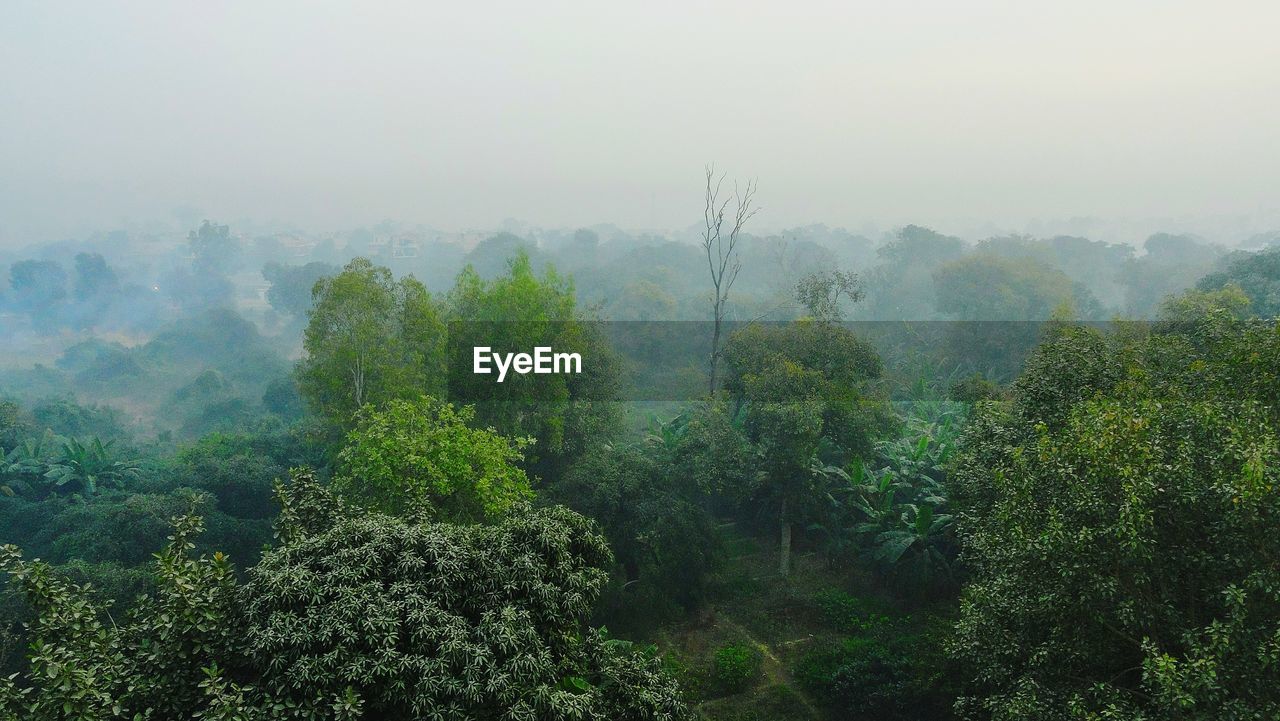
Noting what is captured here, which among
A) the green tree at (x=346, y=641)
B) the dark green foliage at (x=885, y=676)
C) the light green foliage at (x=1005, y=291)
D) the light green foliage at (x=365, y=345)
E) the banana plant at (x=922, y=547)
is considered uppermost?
the light green foliage at (x=1005, y=291)

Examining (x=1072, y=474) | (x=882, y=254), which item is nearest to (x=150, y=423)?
(x=1072, y=474)

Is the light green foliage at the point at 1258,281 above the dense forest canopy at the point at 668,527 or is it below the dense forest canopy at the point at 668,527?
above

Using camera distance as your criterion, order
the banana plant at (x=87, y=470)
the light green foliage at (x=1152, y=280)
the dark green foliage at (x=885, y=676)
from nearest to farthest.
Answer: the dark green foliage at (x=885, y=676) → the banana plant at (x=87, y=470) → the light green foliage at (x=1152, y=280)

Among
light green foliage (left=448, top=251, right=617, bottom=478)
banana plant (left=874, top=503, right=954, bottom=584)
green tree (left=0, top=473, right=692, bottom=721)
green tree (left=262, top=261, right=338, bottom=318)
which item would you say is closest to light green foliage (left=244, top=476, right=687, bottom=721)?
green tree (left=0, top=473, right=692, bottom=721)

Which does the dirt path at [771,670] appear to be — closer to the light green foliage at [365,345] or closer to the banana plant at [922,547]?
the banana plant at [922,547]

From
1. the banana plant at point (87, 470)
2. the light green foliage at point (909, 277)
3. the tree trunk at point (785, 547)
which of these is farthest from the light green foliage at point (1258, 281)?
the banana plant at point (87, 470)

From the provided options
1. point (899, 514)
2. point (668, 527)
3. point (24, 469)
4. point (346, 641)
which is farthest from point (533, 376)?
point (24, 469)

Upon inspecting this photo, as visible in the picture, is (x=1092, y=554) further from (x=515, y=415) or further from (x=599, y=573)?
(x=515, y=415)

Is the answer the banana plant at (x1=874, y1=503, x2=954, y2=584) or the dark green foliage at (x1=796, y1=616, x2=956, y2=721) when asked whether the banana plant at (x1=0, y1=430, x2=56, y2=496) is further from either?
the banana plant at (x1=874, y1=503, x2=954, y2=584)
